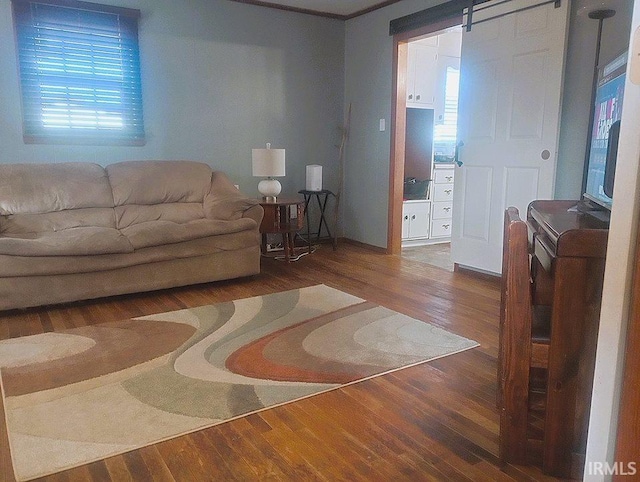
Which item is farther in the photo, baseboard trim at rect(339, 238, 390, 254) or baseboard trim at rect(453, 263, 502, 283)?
baseboard trim at rect(339, 238, 390, 254)

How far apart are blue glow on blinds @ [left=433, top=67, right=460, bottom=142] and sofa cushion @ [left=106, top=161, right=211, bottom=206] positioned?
8.47 ft

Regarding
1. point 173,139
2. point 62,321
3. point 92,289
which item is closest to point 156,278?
point 92,289

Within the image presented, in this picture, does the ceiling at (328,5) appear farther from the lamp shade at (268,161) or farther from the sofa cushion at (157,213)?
the sofa cushion at (157,213)

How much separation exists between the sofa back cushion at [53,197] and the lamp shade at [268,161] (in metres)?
1.23

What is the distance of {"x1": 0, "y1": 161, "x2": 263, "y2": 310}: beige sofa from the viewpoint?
2.97 meters

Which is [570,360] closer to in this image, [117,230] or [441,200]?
[117,230]

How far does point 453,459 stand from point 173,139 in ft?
12.1

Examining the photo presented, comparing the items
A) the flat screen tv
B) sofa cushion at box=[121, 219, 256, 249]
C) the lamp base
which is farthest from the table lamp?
the flat screen tv

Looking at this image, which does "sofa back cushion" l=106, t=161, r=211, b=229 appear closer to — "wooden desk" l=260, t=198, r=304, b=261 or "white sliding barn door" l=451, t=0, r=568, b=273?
"wooden desk" l=260, t=198, r=304, b=261

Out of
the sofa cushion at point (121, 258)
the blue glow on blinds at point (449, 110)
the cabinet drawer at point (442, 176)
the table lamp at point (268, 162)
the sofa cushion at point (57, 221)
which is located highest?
the blue glow on blinds at point (449, 110)

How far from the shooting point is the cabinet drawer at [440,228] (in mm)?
5359

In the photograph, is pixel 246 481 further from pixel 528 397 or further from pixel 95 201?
pixel 95 201

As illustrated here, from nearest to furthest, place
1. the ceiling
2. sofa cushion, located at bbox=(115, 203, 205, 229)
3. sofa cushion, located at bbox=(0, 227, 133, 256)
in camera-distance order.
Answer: sofa cushion, located at bbox=(0, 227, 133, 256), sofa cushion, located at bbox=(115, 203, 205, 229), the ceiling

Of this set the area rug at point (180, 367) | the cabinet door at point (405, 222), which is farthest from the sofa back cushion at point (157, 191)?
the cabinet door at point (405, 222)
